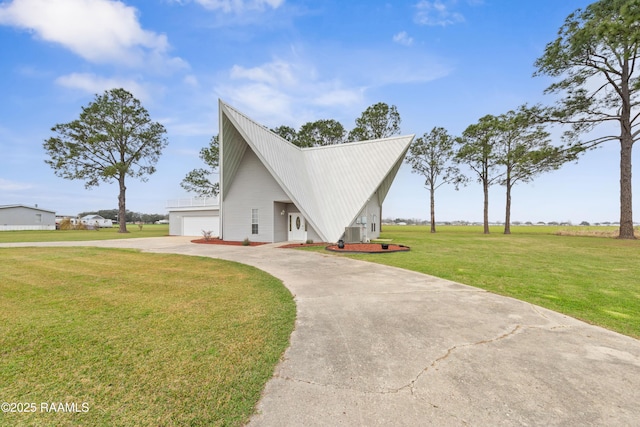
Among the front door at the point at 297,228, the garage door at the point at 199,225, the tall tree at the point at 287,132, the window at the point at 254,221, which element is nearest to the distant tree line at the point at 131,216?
the tall tree at the point at 287,132

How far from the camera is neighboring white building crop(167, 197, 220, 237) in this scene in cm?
2409

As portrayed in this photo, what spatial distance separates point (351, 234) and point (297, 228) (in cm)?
458

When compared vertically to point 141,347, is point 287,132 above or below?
above

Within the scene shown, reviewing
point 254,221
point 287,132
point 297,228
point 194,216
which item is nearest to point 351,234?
point 297,228

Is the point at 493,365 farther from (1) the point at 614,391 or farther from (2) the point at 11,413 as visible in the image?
(2) the point at 11,413

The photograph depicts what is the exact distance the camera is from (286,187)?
15.1m

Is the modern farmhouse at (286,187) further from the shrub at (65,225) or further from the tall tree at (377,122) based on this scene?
the shrub at (65,225)

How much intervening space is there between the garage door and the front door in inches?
394

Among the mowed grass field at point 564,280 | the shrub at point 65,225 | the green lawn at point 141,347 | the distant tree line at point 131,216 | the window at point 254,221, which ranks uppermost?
the distant tree line at point 131,216

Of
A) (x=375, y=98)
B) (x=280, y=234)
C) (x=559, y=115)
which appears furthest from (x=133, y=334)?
(x=375, y=98)

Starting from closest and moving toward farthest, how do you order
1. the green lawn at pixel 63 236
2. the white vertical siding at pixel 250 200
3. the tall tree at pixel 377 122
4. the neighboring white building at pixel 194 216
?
the white vertical siding at pixel 250 200 < the green lawn at pixel 63 236 < the neighboring white building at pixel 194 216 < the tall tree at pixel 377 122

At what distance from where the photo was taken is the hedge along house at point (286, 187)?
51.6 feet

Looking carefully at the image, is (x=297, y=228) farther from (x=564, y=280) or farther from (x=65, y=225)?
(x=65, y=225)

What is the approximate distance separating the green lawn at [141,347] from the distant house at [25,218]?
5059 centimetres
